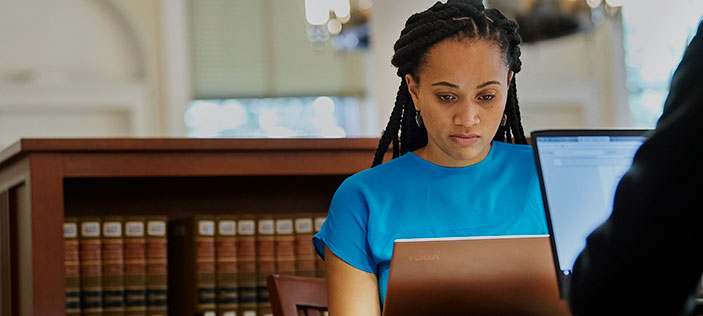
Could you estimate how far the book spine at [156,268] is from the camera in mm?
2332

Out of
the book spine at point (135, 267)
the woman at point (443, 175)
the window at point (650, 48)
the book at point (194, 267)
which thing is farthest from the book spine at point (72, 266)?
the window at point (650, 48)

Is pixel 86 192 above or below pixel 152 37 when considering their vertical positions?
below

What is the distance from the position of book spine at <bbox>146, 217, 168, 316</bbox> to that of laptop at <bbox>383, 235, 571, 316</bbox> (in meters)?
1.14

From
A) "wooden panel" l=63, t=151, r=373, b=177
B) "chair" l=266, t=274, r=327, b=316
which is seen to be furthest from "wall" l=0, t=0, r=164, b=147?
"chair" l=266, t=274, r=327, b=316

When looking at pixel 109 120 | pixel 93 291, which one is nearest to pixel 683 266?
pixel 93 291

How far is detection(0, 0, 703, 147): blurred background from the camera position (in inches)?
230

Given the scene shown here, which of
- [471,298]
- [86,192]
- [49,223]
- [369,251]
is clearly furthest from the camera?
[86,192]

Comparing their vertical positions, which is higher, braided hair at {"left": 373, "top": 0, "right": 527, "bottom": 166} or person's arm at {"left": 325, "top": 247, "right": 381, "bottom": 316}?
braided hair at {"left": 373, "top": 0, "right": 527, "bottom": 166}

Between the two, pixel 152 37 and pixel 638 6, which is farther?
pixel 638 6

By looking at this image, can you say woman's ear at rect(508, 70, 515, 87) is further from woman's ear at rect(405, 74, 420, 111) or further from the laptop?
the laptop

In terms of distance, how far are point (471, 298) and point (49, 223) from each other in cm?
114

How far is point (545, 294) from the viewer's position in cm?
135

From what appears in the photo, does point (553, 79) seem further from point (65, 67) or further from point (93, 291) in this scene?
point (93, 291)

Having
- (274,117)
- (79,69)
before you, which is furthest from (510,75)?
(274,117)
